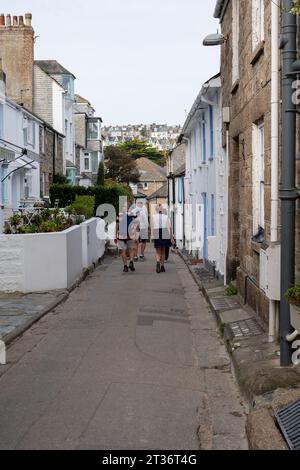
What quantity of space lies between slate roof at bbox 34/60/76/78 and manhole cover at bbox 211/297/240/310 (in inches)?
1278

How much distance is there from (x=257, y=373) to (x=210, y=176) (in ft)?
40.8

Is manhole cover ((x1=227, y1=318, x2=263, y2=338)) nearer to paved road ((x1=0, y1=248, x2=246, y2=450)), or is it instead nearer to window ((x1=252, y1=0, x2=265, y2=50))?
paved road ((x1=0, y1=248, x2=246, y2=450))

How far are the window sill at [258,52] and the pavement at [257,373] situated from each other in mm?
3669

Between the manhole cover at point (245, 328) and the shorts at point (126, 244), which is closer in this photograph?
the manhole cover at point (245, 328)

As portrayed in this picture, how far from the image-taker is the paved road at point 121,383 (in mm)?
5648

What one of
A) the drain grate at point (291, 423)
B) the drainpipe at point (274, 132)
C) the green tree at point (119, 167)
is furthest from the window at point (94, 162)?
the drain grate at point (291, 423)

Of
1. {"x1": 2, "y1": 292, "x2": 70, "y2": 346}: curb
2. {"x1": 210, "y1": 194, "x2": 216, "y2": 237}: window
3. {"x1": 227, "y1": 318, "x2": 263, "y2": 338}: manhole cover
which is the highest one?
{"x1": 210, "y1": 194, "x2": 216, "y2": 237}: window

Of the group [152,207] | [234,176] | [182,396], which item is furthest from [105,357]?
[152,207]

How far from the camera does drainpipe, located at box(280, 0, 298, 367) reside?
685cm

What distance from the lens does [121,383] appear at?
7148 millimetres

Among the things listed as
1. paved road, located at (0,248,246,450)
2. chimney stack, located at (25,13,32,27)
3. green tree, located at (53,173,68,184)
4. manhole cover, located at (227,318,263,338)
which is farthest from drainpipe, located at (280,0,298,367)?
green tree, located at (53,173,68,184)

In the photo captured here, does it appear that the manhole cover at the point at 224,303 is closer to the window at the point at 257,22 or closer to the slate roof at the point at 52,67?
the window at the point at 257,22

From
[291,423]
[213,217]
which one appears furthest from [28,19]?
[291,423]
